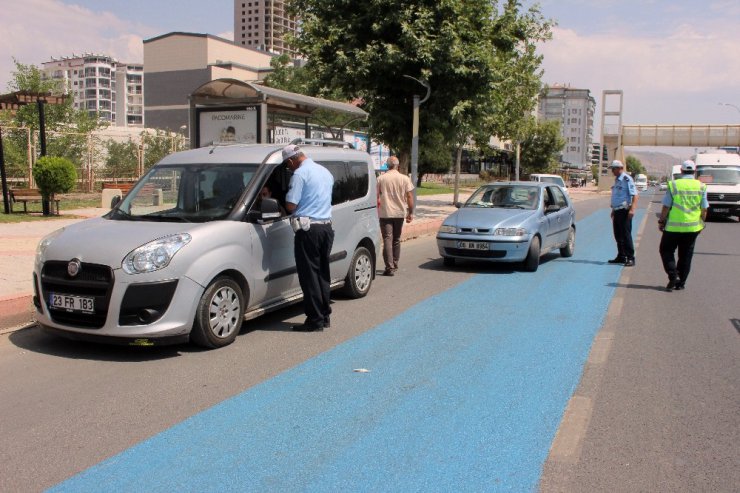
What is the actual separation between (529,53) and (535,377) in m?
21.7

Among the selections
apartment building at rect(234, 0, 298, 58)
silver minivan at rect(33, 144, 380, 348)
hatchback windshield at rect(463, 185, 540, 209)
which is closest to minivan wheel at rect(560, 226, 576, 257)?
hatchback windshield at rect(463, 185, 540, 209)

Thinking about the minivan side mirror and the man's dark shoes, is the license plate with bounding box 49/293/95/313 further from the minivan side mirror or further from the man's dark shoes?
the man's dark shoes

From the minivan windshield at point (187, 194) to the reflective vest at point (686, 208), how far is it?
607cm

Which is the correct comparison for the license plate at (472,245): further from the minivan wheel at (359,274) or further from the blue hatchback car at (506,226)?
the minivan wheel at (359,274)

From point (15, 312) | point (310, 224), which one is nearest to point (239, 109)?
point (15, 312)

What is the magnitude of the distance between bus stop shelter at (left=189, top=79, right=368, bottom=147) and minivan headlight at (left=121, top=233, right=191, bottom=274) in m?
7.25

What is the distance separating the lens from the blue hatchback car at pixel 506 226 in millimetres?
10477

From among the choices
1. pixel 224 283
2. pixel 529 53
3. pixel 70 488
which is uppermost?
pixel 529 53

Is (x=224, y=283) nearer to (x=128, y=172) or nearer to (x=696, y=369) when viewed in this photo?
(x=696, y=369)

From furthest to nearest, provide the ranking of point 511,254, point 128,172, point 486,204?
point 128,172 → point 486,204 → point 511,254

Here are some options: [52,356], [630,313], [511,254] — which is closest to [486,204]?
[511,254]

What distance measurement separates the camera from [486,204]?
1177 centimetres

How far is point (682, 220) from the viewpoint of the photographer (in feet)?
30.3

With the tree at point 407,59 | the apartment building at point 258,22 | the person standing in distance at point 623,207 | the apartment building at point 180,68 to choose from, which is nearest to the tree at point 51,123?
the tree at point 407,59
